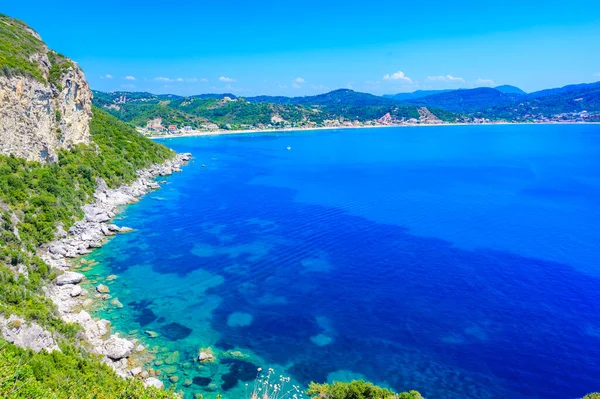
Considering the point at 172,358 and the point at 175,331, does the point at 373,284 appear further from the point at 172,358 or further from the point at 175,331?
the point at 172,358

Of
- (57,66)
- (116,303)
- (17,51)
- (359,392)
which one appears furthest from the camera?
(57,66)

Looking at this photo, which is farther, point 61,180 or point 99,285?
point 61,180

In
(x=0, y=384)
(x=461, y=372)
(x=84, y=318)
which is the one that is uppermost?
(x=0, y=384)

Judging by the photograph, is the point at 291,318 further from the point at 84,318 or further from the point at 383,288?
the point at 84,318

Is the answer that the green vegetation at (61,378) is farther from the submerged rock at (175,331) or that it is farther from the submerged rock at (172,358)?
the submerged rock at (175,331)

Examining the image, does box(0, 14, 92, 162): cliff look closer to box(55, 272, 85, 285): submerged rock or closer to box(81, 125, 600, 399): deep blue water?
box(81, 125, 600, 399): deep blue water

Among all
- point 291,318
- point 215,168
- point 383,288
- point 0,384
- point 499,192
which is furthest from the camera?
point 215,168

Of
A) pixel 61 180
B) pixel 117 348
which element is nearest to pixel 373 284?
pixel 117 348

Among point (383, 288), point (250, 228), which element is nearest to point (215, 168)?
point (250, 228)
